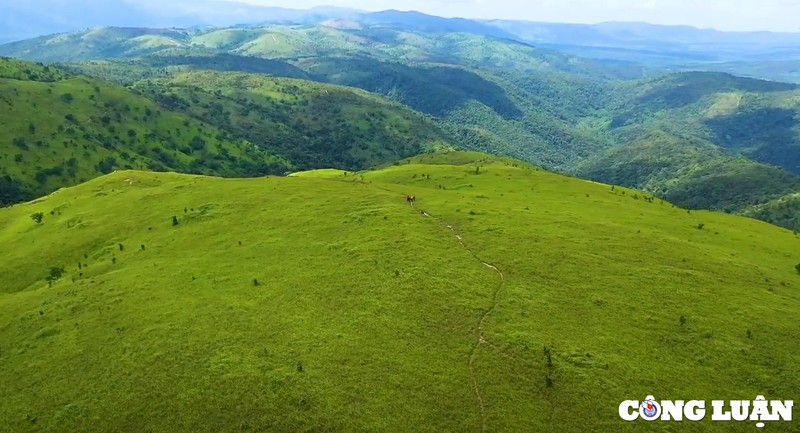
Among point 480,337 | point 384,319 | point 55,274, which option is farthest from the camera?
point 55,274

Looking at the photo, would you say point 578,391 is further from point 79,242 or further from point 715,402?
point 79,242

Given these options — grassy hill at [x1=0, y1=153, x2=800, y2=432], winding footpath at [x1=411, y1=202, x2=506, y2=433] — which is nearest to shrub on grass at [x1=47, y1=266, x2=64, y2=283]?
grassy hill at [x1=0, y1=153, x2=800, y2=432]

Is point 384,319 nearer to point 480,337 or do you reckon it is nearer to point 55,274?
point 480,337

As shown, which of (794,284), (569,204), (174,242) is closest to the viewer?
(794,284)

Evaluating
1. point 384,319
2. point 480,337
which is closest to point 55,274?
point 384,319

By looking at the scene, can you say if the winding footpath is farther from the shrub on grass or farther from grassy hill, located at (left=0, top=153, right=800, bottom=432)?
the shrub on grass

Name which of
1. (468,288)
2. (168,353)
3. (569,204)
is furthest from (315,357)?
(569,204)

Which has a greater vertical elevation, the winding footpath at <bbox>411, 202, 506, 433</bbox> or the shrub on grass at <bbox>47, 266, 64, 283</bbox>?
the winding footpath at <bbox>411, 202, 506, 433</bbox>

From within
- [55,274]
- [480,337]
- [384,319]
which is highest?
[384,319]

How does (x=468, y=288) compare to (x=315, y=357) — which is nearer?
(x=315, y=357)
